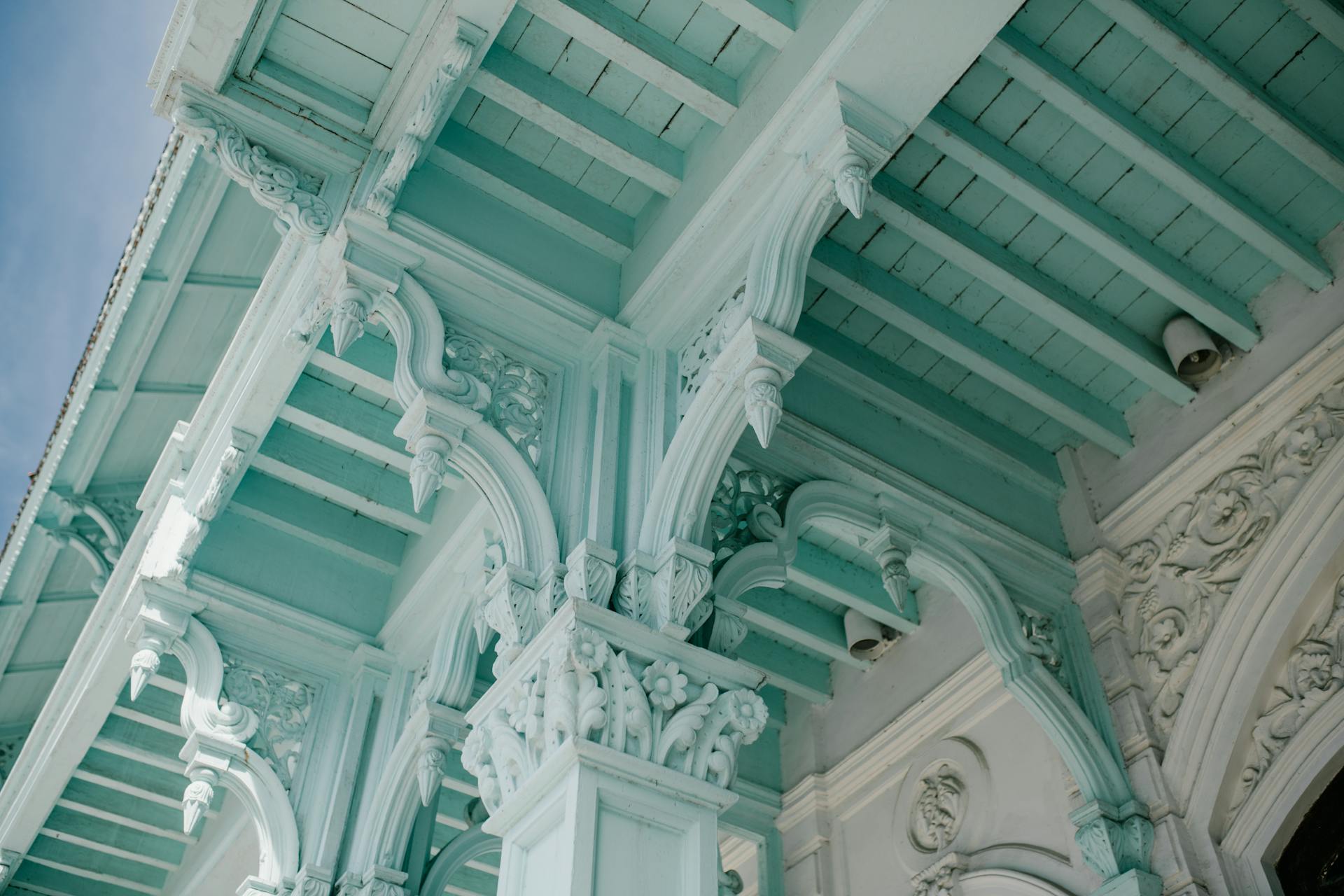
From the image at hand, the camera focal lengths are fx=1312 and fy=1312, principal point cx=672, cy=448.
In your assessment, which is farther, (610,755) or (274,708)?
(274,708)

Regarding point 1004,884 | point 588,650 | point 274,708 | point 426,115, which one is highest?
point 426,115

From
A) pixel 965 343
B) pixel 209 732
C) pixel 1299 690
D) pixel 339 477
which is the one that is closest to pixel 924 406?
pixel 965 343

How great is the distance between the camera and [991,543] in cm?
577

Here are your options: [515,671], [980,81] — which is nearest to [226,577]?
[515,671]

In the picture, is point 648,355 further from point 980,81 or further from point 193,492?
point 193,492

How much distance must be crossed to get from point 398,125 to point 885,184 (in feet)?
6.35

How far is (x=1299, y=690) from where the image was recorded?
192 inches

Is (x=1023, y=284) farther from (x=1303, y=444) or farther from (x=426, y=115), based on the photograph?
(x=426, y=115)

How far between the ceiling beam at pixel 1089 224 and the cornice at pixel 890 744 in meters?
1.82

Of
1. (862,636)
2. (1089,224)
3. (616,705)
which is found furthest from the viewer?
(862,636)

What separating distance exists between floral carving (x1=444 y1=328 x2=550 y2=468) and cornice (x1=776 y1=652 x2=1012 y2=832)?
2.54 meters

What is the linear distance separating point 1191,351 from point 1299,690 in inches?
60.3

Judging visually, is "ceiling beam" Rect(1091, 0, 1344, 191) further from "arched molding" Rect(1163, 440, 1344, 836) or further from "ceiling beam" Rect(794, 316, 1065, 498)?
"ceiling beam" Rect(794, 316, 1065, 498)

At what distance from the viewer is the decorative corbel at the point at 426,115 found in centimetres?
456
